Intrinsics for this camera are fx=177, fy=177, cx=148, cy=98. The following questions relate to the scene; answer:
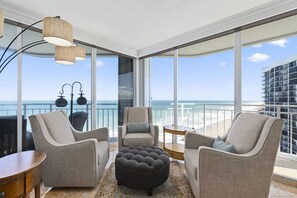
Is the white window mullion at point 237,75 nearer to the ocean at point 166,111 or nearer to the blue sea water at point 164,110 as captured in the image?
the ocean at point 166,111

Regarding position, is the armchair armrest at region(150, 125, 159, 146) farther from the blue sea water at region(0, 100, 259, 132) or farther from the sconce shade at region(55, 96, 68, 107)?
the sconce shade at region(55, 96, 68, 107)

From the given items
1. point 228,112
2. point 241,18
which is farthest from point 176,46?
point 228,112

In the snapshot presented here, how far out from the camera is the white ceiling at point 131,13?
2.47 metres

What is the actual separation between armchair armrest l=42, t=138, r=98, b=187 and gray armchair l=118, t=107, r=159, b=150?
1012 mm

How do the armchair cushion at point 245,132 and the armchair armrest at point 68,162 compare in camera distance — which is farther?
the armchair armrest at point 68,162

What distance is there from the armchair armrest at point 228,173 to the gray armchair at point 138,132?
1.51 m

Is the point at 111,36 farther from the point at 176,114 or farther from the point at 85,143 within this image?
the point at 85,143

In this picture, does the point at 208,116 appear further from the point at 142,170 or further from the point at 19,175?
the point at 19,175

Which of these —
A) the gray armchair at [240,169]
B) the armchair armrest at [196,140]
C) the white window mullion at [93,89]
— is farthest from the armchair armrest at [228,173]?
the white window mullion at [93,89]

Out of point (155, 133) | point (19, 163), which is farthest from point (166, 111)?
point (19, 163)

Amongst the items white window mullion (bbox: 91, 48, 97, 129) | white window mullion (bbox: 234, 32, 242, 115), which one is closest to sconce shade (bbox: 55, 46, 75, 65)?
white window mullion (bbox: 91, 48, 97, 129)

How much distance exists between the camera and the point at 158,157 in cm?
226

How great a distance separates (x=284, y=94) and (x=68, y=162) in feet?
12.2

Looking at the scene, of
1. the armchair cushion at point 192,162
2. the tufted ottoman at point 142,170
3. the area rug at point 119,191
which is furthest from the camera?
the area rug at point 119,191
